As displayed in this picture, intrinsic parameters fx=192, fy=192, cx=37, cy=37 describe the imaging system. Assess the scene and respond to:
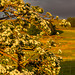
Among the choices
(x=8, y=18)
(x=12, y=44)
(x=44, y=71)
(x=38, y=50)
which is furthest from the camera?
(x=8, y=18)

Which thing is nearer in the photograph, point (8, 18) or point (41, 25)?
point (41, 25)

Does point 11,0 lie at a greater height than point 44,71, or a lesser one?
greater

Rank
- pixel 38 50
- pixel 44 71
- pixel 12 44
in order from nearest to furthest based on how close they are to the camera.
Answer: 1. pixel 12 44
2. pixel 38 50
3. pixel 44 71

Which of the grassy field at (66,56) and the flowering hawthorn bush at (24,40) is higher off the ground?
the flowering hawthorn bush at (24,40)

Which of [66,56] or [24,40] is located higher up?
[24,40]

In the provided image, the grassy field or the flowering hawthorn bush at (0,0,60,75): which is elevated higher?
the flowering hawthorn bush at (0,0,60,75)

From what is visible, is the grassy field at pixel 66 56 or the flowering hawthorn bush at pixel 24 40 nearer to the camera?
the flowering hawthorn bush at pixel 24 40

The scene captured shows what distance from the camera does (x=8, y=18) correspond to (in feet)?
31.1

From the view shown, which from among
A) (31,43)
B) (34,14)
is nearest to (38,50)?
(31,43)

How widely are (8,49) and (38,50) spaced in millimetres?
1264

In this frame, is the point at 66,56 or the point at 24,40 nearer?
the point at 24,40

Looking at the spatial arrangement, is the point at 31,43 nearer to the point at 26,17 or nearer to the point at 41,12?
the point at 26,17

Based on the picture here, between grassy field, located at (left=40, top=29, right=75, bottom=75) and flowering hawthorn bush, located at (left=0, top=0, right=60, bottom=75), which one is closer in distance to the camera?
flowering hawthorn bush, located at (left=0, top=0, right=60, bottom=75)

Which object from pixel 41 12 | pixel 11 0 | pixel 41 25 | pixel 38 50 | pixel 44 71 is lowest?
pixel 44 71
